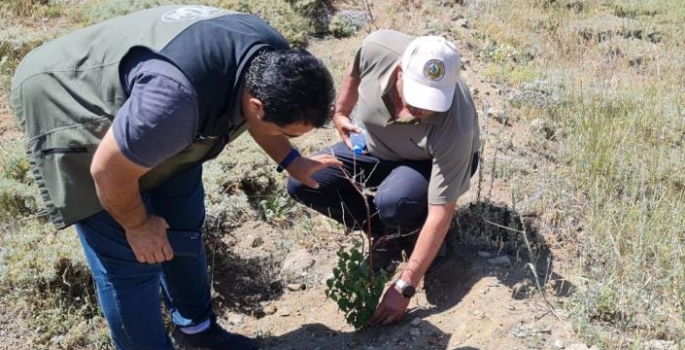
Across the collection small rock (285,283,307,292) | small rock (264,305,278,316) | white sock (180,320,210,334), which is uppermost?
white sock (180,320,210,334)

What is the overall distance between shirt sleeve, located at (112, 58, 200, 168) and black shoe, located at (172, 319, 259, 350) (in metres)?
1.30

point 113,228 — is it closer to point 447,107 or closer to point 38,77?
point 38,77

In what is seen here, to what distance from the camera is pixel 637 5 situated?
712cm

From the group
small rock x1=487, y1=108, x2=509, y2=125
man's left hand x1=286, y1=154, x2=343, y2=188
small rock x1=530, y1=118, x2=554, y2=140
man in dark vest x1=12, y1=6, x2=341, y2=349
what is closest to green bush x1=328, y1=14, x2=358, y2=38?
small rock x1=487, y1=108, x2=509, y2=125

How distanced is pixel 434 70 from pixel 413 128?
1.42ft

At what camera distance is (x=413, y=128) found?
11.0 feet

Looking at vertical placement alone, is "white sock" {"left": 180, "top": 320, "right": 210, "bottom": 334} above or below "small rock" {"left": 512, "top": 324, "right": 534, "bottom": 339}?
below

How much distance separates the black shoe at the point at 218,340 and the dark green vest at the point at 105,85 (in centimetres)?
94

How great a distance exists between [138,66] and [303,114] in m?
0.47

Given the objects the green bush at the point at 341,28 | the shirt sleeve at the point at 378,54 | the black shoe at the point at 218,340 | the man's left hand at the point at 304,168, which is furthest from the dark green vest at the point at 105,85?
the green bush at the point at 341,28

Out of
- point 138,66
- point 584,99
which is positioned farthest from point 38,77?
point 584,99

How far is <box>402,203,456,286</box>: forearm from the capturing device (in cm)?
310

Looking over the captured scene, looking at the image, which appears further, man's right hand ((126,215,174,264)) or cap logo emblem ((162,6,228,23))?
man's right hand ((126,215,174,264))

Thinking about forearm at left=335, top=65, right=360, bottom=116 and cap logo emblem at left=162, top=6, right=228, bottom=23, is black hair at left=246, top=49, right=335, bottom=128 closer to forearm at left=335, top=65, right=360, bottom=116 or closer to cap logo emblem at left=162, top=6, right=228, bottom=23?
cap logo emblem at left=162, top=6, right=228, bottom=23
